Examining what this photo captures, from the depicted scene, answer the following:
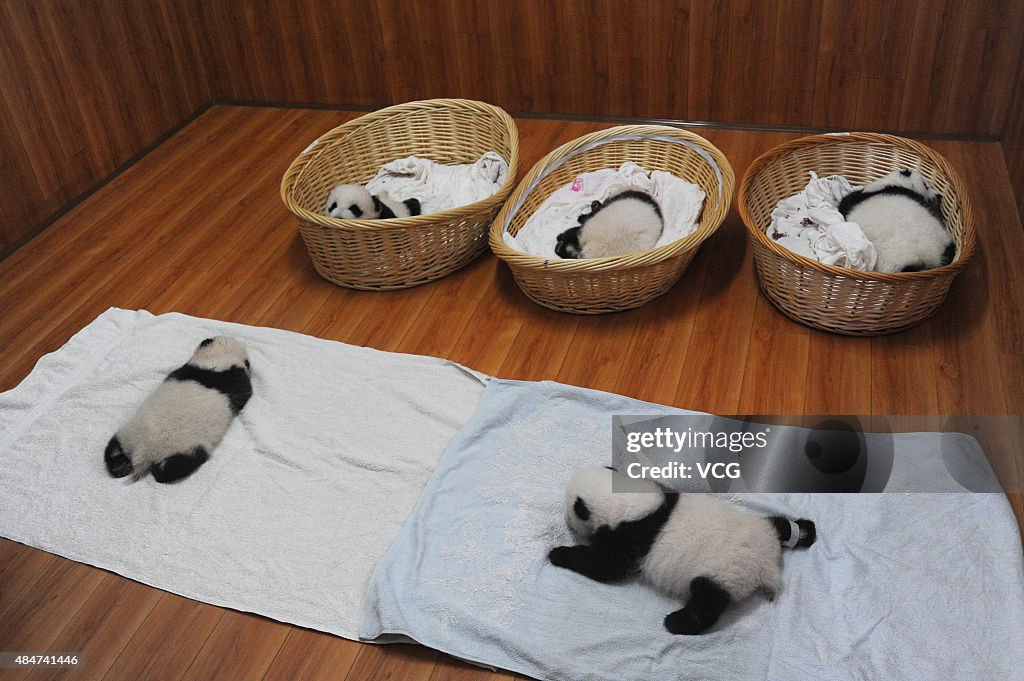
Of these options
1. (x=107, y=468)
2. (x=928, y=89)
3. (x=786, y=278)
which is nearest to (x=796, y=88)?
(x=928, y=89)

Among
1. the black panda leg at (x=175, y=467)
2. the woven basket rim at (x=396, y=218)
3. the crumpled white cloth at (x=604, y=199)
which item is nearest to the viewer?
the black panda leg at (x=175, y=467)

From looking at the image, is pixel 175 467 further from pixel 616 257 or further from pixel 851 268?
pixel 851 268

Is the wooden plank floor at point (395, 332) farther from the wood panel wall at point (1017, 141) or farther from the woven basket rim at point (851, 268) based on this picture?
the woven basket rim at point (851, 268)

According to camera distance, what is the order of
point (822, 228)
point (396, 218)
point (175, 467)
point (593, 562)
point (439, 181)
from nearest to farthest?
point (593, 562)
point (175, 467)
point (822, 228)
point (396, 218)
point (439, 181)

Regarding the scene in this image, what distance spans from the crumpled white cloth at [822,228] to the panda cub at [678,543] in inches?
34.2

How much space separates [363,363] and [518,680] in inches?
42.3

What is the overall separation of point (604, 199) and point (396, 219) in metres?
0.75

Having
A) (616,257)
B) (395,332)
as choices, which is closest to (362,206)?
(395,332)

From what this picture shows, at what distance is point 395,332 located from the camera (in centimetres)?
257

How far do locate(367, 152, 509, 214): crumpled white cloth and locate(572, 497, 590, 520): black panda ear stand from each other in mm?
1414

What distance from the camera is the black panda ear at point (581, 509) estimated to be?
5.85 ft

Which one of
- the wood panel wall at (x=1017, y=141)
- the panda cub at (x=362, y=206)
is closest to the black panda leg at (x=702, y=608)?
the panda cub at (x=362, y=206)

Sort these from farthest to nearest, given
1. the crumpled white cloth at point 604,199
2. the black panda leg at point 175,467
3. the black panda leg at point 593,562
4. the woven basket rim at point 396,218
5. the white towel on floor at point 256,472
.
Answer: the crumpled white cloth at point 604,199 → the woven basket rim at point 396,218 → the black panda leg at point 175,467 → the white towel on floor at point 256,472 → the black panda leg at point 593,562

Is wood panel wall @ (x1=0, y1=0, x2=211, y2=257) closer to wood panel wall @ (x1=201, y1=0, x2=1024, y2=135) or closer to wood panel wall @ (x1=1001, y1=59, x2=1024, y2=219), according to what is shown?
wood panel wall @ (x1=201, y1=0, x2=1024, y2=135)
